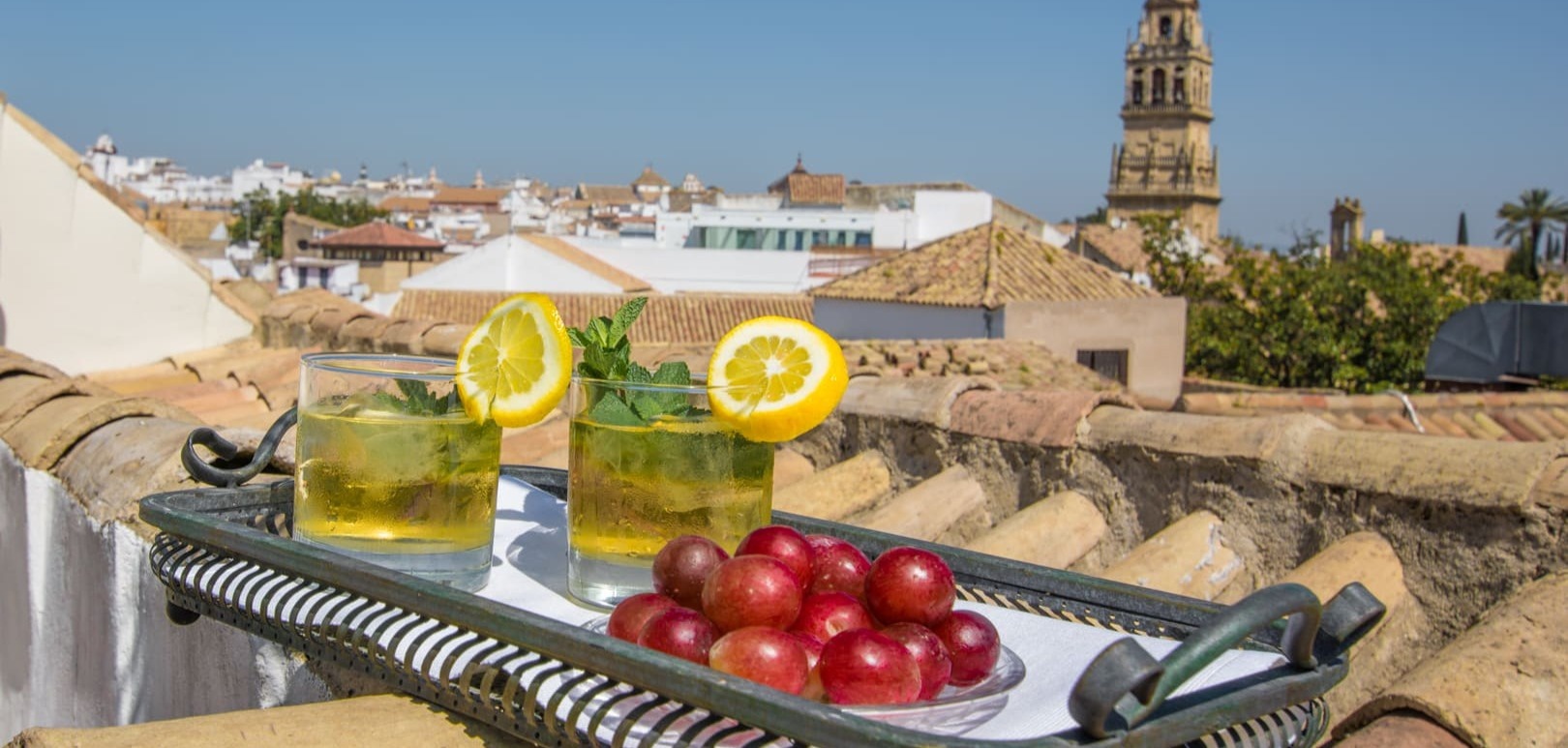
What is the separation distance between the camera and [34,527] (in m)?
2.42

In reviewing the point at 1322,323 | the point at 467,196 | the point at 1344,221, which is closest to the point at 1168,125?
the point at 1344,221

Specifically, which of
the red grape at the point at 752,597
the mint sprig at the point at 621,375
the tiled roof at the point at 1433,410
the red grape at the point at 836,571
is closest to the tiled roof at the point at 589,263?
the tiled roof at the point at 1433,410

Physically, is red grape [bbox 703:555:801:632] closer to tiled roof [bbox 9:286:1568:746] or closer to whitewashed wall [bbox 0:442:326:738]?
whitewashed wall [bbox 0:442:326:738]

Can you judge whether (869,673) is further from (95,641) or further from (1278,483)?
(95,641)

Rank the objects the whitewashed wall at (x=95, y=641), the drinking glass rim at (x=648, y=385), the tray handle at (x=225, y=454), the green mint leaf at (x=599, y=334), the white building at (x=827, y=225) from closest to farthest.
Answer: the drinking glass rim at (x=648, y=385)
the green mint leaf at (x=599, y=334)
the tray handle at (x=225, y=454)
the whitewashed wall at (x=95, y=641)
the white building at (x=827, y=225)

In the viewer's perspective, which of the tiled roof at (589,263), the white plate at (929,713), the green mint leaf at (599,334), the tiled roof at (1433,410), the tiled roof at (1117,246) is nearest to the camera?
the white plate at (929,713)

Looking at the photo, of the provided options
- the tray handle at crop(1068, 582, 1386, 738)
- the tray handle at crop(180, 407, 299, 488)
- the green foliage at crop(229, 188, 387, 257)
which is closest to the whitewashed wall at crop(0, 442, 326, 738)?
the tray handle at crop(180, 407, 299, 488)

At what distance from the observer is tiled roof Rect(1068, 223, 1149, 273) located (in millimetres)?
37141

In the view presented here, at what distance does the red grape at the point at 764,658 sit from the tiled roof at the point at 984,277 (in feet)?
56.0

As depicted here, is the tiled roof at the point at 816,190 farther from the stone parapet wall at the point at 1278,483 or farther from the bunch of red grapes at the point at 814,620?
the bunch of red grapes at the point at 814,620

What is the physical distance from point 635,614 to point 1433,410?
817cm

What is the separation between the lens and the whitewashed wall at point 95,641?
1.74 metres

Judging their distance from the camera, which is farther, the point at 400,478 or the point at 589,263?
the point at 589,263

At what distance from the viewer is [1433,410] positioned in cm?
820
